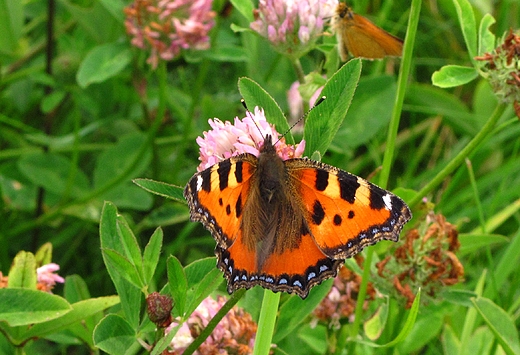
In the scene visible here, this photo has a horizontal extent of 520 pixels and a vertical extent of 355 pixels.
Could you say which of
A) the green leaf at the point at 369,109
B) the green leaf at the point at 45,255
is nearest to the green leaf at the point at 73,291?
the green leaf at the point at 45,255

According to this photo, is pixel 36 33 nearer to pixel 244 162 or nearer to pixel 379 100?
pixel 379 100

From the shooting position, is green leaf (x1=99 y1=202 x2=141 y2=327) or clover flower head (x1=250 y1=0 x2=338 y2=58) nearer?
green leaf (x1=99 y1=202 x2=141 y2=327)

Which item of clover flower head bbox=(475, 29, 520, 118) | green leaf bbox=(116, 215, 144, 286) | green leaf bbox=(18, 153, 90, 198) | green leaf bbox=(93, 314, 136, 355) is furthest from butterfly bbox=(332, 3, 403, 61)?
green leaf bbox=(18, 153, 90, 198)

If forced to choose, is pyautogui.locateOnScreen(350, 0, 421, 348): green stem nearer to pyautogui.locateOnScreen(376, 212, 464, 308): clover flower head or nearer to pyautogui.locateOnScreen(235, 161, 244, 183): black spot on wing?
pyautogui.locateOnScreen(376, 212, 464, 308): clover flower head

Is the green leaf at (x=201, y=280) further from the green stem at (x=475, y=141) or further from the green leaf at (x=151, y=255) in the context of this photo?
the green stem at (x=475, y=141)

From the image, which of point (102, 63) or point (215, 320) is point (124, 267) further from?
point (102, 63)

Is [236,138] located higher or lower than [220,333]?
higher

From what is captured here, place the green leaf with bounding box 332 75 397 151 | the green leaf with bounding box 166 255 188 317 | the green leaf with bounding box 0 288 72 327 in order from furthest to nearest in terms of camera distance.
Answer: the green leaf with bounding box 332 75 397 151
the green leaf with bounding box 0 288 72 327
the green leaf with bounding box 166 255 188 317

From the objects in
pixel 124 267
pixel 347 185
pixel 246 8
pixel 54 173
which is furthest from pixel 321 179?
pixel 54 173
